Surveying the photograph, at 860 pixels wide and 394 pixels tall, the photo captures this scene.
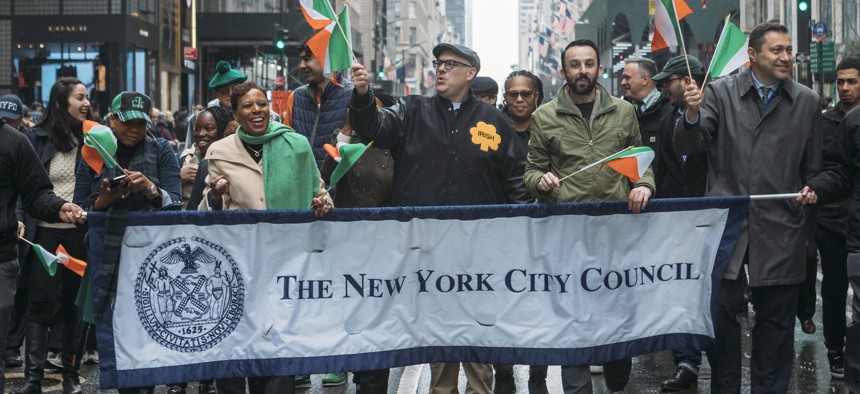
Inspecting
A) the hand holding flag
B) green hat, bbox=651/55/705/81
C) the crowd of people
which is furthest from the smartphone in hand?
green hat, bbox=651/55/705/81

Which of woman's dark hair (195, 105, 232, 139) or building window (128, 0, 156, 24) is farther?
building window (128, 0, 156, 24)

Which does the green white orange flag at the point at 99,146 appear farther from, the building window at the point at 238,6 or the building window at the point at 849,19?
the building window at the point at 238,6

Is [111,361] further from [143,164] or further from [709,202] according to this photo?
[709,202]

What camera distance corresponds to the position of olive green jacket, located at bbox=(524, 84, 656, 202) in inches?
254

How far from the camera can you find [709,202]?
21.0ft

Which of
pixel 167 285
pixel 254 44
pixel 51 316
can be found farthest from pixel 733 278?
pixel 254 44

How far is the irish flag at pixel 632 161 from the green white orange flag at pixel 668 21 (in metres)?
0.89

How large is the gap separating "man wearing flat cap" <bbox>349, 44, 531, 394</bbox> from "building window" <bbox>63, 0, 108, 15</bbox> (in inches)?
1491

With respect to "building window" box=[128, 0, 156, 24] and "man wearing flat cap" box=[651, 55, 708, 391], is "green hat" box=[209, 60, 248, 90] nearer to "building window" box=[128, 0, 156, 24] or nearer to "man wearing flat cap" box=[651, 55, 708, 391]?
"man wearing flat cap" box=[651, 55, 708, 391]

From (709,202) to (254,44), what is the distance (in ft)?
177

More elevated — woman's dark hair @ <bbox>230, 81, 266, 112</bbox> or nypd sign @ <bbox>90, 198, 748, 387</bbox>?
woman's dark hair @ <bbox>230, 81, 266, 112</bbox>

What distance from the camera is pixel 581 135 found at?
6.48 metres

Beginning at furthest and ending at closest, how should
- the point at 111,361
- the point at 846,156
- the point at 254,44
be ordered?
the point at 254,44, the point at 846,156, the point at 111,361

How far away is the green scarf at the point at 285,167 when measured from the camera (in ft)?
20.5
